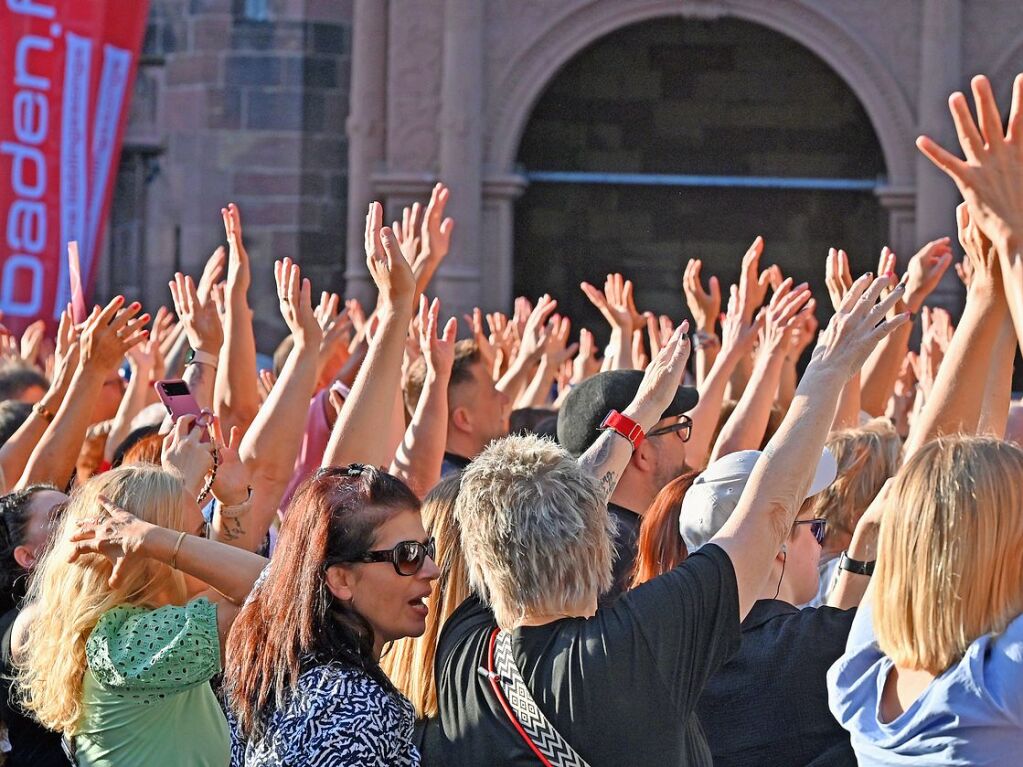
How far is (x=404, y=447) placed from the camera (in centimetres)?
447

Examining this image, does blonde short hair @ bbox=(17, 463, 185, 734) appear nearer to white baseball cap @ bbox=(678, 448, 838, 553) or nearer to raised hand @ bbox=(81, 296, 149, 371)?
white baseball cap @ bbox=(678, 448, 838, 553)

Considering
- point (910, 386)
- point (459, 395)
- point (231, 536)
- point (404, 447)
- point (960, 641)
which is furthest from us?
point (910, 386)

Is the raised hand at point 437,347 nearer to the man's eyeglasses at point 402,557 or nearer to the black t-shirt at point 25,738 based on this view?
the black t-shirt at point 25,738

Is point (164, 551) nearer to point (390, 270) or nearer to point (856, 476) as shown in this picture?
point (390, 270)

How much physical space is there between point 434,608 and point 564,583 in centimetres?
52

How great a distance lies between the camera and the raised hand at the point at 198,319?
5277 millimetres

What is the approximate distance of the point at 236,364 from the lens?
16.3ft

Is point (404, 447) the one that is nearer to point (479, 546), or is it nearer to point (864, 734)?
point (479, 546)

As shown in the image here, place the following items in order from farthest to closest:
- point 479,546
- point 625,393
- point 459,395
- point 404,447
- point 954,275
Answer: point 954,275, point 459,395, point 404,447, point 625,393, point 479,546

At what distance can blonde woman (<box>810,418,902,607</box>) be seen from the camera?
13.3 feet

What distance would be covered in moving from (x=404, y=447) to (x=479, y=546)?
1.77m

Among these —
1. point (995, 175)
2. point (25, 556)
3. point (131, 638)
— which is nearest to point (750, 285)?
point (995, 175)

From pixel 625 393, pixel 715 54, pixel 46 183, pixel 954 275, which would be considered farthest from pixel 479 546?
pixel 715 54

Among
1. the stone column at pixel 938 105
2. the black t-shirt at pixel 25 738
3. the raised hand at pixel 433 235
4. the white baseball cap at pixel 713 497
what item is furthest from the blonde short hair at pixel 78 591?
the stone column at pixel 938 105
